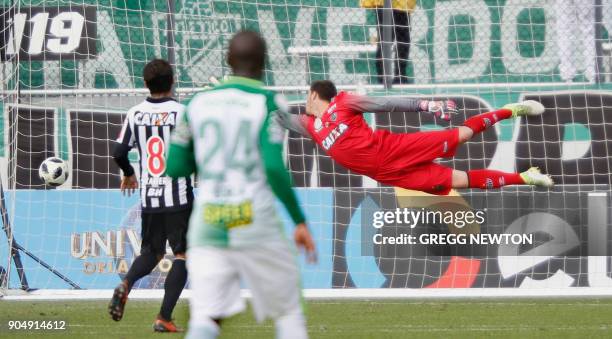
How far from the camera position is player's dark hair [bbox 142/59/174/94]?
793 cm

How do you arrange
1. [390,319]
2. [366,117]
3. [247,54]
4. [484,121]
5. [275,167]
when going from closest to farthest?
[275,167] → [247,54] → [390,319] → [484,121] → [366,117]

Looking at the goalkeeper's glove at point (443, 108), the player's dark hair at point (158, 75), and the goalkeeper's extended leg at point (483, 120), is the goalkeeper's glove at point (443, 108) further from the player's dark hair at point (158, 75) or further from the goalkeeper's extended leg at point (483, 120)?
the player's dark hair at point (158, 75)

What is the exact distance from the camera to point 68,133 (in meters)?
12.9

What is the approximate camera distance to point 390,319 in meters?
9.03

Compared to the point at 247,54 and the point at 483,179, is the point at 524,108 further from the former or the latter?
the point at 247,54

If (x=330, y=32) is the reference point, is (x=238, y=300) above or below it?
below

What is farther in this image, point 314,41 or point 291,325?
point 314,41

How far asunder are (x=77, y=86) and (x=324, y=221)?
343 centimetres

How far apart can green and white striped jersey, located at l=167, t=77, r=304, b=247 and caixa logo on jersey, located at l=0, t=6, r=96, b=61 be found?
846cm

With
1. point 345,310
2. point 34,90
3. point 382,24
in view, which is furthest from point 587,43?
point 34,90

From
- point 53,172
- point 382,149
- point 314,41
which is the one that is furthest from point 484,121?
point 53,172

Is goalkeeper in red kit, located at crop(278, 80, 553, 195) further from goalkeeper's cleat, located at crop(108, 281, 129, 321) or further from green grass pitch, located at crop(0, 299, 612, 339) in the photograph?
goalkeeper's cleat, located at crop(108, 281, 129, 321)

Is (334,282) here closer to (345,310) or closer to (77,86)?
(345,310)

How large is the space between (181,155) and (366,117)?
7.97 metres
